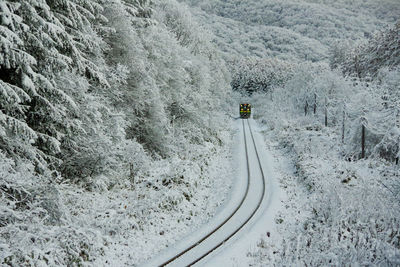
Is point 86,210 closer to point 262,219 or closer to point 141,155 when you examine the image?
point 141,155

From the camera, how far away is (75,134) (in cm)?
962

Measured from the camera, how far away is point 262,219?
10.8 m

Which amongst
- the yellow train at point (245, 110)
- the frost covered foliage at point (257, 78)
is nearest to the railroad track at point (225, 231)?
the yellow train at point (245, 110)

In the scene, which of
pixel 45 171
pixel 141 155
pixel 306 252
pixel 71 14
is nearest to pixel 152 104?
pixel 141 155

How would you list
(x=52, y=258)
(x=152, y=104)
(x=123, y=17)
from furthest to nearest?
(x=152, y=104), (x=123, y=17), (x=52, y=258)

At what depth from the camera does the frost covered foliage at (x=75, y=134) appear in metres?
6.44

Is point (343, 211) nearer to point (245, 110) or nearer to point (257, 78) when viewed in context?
point (245, 110)

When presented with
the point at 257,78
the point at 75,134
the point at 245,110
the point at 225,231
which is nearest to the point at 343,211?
the point at 225,231

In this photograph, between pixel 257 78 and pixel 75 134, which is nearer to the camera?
pixel 75 134

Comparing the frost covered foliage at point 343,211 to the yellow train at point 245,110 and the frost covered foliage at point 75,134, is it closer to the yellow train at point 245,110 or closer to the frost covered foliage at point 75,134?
the frost covered foliage at point 75,134

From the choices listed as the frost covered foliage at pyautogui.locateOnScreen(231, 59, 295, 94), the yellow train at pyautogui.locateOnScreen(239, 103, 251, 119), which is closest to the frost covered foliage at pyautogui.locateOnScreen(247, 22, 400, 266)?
the yellow train at pyautogui.locateOnScreen(239, 103, 251, 119)

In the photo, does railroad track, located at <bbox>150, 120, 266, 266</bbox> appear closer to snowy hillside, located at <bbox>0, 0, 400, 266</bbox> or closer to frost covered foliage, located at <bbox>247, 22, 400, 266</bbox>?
snowy hillside, located at <bbox>0, 0, 400, 266</bbox>

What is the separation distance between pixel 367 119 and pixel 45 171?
26.5 metres

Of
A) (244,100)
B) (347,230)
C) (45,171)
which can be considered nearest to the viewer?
(45,171)
